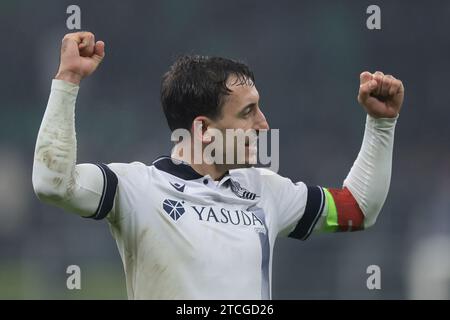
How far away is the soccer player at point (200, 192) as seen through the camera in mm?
2502

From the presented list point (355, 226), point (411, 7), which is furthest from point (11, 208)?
point (355, 226)

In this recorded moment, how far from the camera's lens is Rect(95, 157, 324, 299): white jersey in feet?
8.46

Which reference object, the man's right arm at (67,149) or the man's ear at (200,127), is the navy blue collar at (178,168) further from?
the man's right arm at (67,149)

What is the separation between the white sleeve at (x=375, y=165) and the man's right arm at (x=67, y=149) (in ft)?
2.53

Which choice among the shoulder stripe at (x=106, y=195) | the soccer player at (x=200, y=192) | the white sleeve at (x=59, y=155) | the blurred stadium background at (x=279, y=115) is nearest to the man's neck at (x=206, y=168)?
the soccer player at (x=200, y=192)

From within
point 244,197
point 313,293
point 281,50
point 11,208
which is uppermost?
point 281,50

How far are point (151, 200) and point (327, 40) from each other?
458cm

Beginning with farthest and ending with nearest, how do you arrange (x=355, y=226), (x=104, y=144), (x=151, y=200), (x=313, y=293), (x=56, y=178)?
(x=104, y=144)
(x=313, y=293)
(x=355, y=226)
(x=151, y=200)
(x=56, y=178)

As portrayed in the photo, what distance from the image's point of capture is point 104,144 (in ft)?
22.1

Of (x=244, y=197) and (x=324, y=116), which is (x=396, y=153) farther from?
(x=244, y=197)

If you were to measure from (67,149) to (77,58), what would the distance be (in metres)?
0.24

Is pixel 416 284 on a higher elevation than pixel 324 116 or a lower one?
lower

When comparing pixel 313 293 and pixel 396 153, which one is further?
pixel 396 153

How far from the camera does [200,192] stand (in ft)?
8.94
